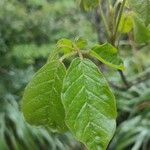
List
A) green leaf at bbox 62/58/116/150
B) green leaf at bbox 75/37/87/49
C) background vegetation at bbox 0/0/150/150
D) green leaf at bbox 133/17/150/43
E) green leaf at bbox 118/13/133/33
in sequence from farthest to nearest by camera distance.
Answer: background vegetation at bbox 0/0/150/150
green leaf at bbox 118/13/133/33
green leaf at bbox 133/17/150/43
green leaf at bbox 75/37/87/49
green leaf at bbox 62/58/116/150

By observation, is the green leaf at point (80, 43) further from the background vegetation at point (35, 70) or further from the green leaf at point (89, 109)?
the background vegetation at point (35, 70)

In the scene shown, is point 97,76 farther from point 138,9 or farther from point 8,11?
point 8,11

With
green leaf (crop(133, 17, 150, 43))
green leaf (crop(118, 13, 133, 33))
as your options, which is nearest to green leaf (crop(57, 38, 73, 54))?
green leaf (crop(133, 17, 150, 43))

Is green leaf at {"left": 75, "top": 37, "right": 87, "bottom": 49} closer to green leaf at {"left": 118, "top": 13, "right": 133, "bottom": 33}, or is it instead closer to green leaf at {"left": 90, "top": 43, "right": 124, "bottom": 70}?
Result: green leaf at {"left": 90, "top": 43, "right": 124, "bottom": 70}

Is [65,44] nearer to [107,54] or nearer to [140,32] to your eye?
[107,54]

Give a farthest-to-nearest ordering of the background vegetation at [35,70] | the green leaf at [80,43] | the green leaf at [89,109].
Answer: the background vegetation at [35,70] < the green leaf at [80,43] < the green leaf at [89,109]

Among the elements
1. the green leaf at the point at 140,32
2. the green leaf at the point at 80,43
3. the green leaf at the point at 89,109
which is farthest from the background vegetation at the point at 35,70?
the green leaf at the point at 89,109
